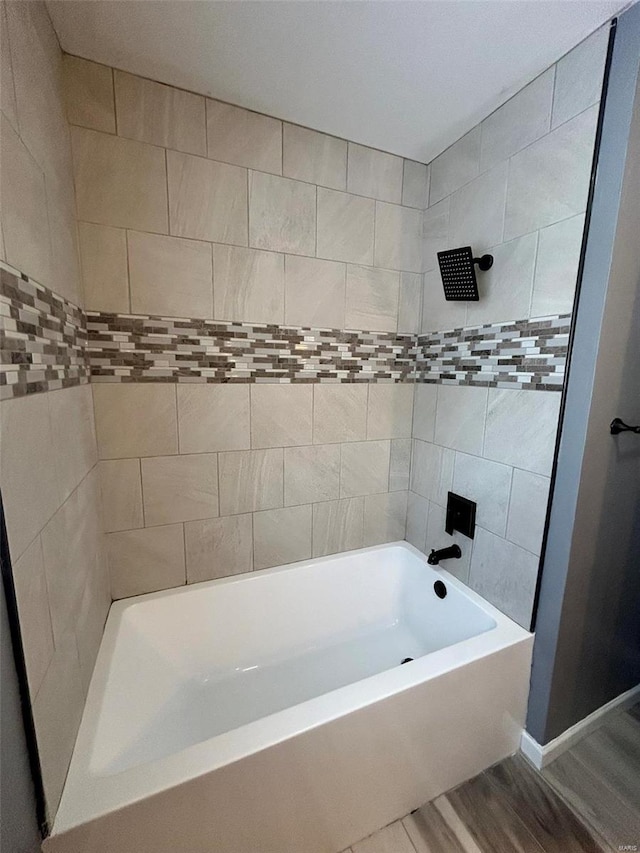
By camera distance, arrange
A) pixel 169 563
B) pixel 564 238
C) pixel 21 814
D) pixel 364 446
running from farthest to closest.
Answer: pixel 364 446 < pixel 169 563 < pixel 564 238 < pixel 21 814

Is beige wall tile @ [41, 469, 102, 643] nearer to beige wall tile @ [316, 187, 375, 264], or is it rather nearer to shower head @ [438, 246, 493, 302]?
beige wall tile @ [316, 187, 375, 264]

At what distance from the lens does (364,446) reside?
1.77 metres

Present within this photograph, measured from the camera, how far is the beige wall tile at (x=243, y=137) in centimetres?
131

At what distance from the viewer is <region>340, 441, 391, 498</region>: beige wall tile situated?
1749 millimetres

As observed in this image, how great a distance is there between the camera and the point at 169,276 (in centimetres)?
132

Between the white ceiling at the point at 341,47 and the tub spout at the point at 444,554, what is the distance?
5.79 ft

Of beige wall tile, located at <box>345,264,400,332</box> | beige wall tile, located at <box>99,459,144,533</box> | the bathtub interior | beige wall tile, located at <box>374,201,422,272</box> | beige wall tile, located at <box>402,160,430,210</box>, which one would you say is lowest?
the bathtub interior

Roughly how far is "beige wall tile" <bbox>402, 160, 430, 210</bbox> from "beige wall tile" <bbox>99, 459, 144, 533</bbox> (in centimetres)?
169

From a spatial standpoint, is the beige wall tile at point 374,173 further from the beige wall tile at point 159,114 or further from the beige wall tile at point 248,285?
the beige wall tile at point 159,114

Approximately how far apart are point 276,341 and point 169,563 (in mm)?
1054

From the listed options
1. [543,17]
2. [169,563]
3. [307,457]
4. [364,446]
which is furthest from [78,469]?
[543,17]

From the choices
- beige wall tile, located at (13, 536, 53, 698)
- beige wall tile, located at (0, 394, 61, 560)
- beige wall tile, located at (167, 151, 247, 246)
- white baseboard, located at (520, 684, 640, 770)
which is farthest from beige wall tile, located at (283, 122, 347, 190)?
white baseboard, located at (520, 684, 640, 770)

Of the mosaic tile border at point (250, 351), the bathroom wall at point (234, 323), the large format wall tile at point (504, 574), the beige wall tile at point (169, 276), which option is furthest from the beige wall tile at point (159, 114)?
the large format wall tile at point (504, 574)

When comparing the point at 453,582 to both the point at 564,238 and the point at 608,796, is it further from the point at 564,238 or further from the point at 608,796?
the point at 564,238
